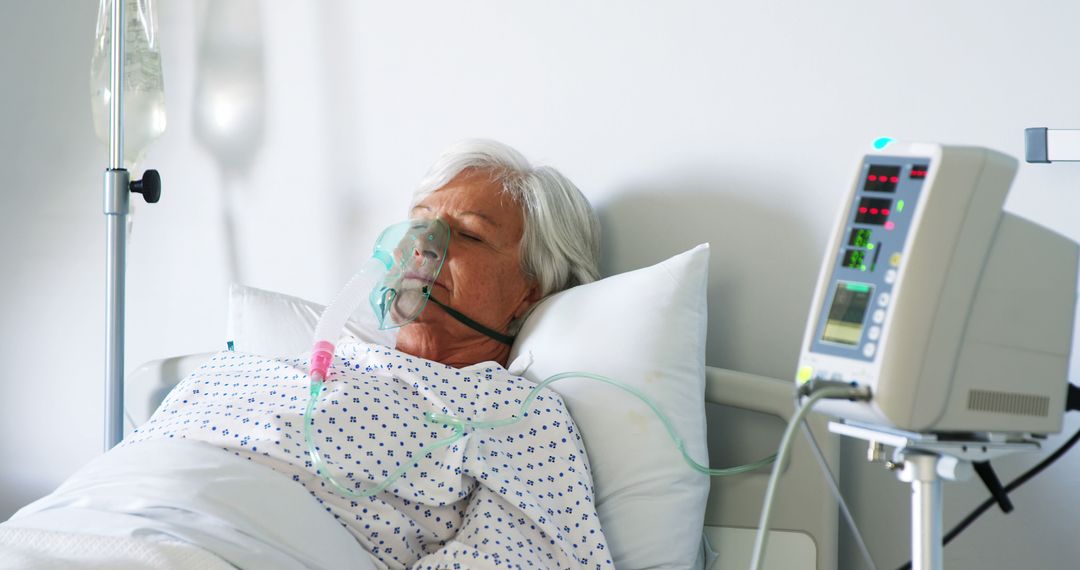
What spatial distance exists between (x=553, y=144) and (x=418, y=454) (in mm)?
768

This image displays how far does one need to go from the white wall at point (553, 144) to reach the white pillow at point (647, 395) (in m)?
0.18

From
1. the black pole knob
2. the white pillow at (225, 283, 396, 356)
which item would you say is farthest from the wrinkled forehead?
the black pole knob

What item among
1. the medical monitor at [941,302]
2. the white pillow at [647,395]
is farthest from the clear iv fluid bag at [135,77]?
the medical monitor at [941,302]

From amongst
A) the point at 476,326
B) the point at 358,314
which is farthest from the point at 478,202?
the point at 358,314

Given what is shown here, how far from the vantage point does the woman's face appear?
1.75 metres

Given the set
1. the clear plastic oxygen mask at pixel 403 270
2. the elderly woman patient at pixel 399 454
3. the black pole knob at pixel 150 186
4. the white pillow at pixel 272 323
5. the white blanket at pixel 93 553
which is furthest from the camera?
the black pole knob at pixel 150 186

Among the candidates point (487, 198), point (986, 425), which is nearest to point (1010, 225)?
point (986, 425)

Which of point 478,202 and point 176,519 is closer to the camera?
point 176,519

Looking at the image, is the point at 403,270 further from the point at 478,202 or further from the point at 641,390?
the point at 641,390

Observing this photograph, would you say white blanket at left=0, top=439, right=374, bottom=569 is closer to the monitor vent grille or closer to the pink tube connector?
the pink tube connector

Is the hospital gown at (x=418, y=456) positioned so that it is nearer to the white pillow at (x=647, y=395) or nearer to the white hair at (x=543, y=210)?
the white pillow at (x=647, y=395)

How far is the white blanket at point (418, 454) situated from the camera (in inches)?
53.0

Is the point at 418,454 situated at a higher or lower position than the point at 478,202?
lower

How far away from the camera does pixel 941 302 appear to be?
85cm
